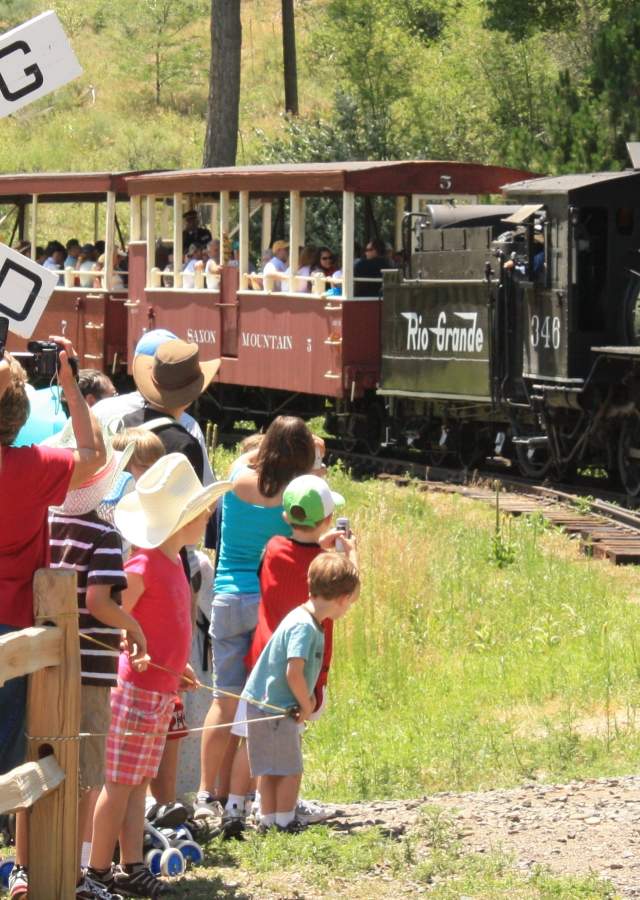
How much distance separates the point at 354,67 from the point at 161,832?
33.8m

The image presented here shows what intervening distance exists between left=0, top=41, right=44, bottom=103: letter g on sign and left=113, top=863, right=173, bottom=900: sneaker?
2.56 metres

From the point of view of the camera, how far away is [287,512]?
646 centimetres

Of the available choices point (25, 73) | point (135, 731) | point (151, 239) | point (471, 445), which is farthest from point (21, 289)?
point (151, 239)

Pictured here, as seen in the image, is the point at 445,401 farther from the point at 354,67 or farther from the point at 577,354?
the point at 354,67

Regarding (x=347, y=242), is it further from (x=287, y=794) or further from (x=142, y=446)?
(x=287, y=794)

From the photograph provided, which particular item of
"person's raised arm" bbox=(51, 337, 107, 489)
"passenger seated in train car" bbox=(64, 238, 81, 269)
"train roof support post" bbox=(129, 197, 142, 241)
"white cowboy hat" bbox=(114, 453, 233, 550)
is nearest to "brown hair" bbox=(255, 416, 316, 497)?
"white cowboy hat" bbox=(114, 453, 233, 550)

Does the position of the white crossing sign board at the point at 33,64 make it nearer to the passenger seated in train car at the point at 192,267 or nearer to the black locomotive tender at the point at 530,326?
the black locomotive tender at the point at 530,326

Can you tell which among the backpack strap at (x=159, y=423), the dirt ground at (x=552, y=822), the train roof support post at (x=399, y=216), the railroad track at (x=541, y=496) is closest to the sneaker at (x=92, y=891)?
the dirt ground at (x=552, y=822)

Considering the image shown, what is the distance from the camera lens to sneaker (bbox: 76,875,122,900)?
5351 millimetres

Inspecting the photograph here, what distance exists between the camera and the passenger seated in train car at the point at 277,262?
19859 mm

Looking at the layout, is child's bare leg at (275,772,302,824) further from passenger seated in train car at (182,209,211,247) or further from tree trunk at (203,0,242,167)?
tree trunk at (203,0,242,167)

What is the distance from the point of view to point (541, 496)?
15961 mm

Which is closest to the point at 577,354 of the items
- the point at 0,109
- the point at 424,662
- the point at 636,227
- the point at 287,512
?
the point at 636,227

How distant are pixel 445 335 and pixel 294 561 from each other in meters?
11.6
